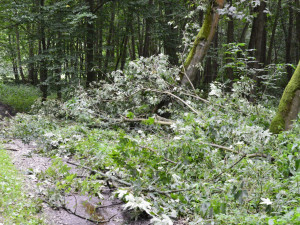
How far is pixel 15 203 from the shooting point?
152 inches

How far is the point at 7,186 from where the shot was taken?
13.8 ft

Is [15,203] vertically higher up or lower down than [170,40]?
lower down

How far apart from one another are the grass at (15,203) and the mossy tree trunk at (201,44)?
20.3ft

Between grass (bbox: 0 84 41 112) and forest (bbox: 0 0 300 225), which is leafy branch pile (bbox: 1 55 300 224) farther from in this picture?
grass (bbox: 0 84 41 112)

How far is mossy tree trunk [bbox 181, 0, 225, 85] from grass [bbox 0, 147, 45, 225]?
6.18 m

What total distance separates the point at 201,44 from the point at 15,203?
7.50m

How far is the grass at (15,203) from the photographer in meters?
3.47

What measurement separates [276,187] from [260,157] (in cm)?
98

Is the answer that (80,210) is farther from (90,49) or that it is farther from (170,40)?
(170,40)

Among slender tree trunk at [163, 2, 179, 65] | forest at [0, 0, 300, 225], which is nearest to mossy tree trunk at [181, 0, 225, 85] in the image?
forest at [0, 0, 300, 225]

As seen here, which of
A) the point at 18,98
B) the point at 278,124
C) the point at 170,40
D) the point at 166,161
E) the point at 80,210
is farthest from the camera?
the point at 18,98

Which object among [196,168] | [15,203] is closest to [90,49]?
[196,168]

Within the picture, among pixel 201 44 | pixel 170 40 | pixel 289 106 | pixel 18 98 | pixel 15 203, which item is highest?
pixel 170 40

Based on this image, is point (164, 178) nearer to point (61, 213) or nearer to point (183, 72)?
point (61, 213)
